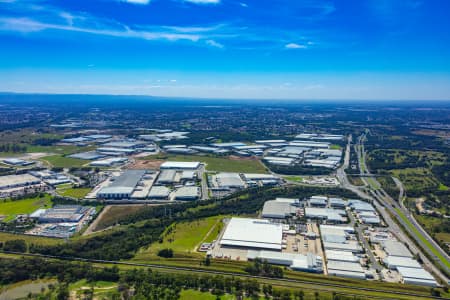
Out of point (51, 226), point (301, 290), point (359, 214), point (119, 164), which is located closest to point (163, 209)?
point (51, 226)

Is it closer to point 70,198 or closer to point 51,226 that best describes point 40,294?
point 51,226

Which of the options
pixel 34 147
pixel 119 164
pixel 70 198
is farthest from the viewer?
pixel 34 147

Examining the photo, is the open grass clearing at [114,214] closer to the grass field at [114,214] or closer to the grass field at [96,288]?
the grass field at [114,214]

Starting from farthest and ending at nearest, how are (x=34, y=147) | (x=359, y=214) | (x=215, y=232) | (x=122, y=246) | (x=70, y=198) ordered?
(x=34, y=147) → (x=70, y=198) → (x=359, y=214) → (x=215, y=232) → (x=122, y=246)

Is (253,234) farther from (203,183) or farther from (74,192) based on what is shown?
(74,192)

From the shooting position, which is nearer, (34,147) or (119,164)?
(119,164)

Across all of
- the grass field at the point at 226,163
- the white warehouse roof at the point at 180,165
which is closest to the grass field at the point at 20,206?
the white warehouse roof at the point at 180,165
